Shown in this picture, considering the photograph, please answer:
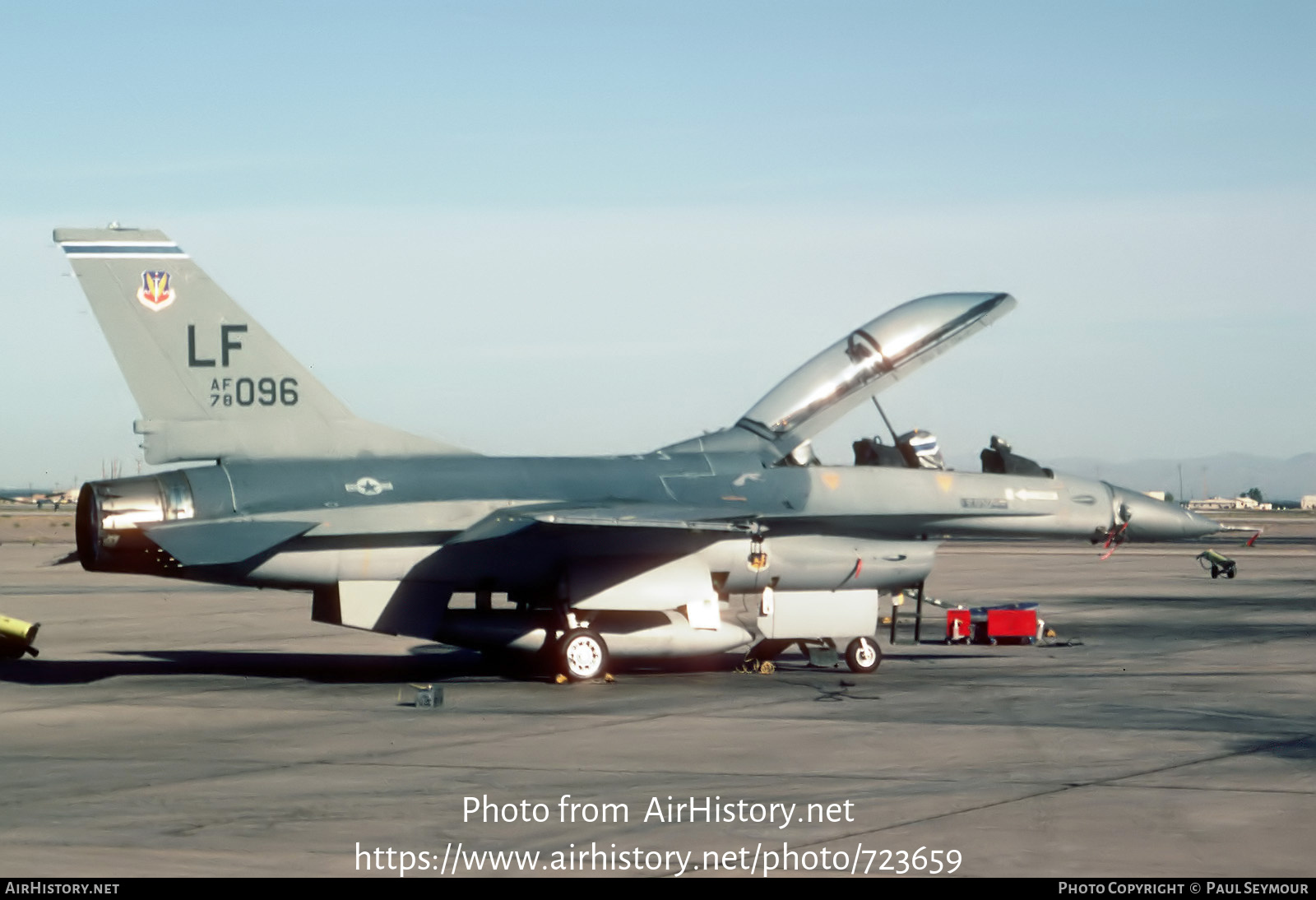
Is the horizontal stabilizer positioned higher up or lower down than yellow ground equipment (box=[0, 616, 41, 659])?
higher up

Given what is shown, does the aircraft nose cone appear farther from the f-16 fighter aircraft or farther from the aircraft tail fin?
the aircraft tail fin

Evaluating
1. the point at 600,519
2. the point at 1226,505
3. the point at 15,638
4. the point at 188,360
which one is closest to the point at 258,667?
the point at 15,638

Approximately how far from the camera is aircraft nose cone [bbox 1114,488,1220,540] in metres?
19.9

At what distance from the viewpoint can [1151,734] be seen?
12.8m

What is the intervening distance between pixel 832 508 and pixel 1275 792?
8.63m

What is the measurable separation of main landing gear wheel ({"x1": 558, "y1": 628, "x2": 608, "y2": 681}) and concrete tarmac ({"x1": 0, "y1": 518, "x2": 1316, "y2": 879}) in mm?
255

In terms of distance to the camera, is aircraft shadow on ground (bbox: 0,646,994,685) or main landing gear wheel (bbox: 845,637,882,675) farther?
main landing gear wheel (bbox: 845,637,882,675)

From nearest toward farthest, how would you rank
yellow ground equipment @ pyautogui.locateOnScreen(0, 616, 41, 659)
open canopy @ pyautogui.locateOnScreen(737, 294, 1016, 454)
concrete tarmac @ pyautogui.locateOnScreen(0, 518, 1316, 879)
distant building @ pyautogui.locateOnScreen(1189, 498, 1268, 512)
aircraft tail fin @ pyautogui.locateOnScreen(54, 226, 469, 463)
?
concrete tarmac @ pyautogui.locateOnScreen(0, 518, 1316, 879)
aircraft tail fin @ pyautogui.locateOnScreen(54, 226, 469, 463)
open canopy @ pyautogui.locateOnScreen(737, 294, 1016, 454)
yellow ground equipment @ pyautogui.locateOnScreen(0, 616, 41, 659)
distant building @ pyautogui.locateOnScreen(1189, 498, 1268, 512)

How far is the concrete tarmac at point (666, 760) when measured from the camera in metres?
8.34

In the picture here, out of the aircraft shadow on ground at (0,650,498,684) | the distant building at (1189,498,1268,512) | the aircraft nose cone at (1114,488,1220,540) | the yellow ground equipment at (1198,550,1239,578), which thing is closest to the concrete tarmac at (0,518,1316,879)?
the aircraft shadow on ground at (0,650,498,684)

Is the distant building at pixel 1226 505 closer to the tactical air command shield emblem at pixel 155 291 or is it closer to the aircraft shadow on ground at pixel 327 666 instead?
the aircraft shadow on ground at pixel 327 666

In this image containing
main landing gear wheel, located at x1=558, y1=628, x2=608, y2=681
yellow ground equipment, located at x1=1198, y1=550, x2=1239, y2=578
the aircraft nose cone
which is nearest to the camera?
main landing gear wheel, located at x1=558, y1=628, x2=608, y2=681

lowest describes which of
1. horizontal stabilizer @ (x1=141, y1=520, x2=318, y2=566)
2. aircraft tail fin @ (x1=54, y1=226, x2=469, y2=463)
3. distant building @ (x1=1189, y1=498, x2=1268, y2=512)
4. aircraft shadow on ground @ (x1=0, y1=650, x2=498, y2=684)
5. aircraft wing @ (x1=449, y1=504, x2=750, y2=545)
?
distant building @ (x1=1189, y1=498, x2=1268, y2=512)
